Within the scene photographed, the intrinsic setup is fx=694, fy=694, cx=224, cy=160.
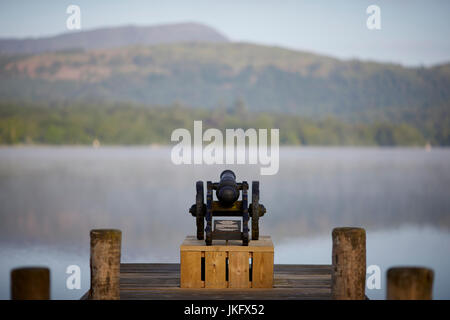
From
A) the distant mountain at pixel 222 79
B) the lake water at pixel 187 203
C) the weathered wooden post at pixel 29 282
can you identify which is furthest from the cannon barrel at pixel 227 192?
the distant mountain at pixel 222 79

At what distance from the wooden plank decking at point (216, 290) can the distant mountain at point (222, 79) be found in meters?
20.4

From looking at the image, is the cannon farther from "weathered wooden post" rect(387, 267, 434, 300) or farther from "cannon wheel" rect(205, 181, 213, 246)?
"weathered wooden post" rect(387, 267, 434, 300)

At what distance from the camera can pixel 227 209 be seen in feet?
22.7

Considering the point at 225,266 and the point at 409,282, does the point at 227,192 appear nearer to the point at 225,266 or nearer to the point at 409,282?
the point at 225,266

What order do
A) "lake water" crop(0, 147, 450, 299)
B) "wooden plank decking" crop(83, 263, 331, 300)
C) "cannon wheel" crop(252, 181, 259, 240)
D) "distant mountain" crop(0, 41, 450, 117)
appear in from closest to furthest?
1. "wooden plank decking" crop(83, 263, 331, 300)
2. "cannon wheel" crop(252, 181, 259, 240)
3. "lake water" crop(0, 147, 450, 299)
4. "distant mountain" crop(0, 41, 450, 117)

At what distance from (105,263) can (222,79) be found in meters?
23.3

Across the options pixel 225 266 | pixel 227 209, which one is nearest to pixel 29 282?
pixel 225 266

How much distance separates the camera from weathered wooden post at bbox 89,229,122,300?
5.59 meters

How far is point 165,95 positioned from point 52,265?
684 inches

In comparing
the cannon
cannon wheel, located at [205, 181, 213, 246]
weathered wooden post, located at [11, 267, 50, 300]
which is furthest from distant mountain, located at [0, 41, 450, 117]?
weathered wooden post, located at [11, 267, 50, 300]

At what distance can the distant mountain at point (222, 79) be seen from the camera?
27.4 metres

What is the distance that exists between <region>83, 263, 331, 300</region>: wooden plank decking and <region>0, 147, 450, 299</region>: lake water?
1819mm
